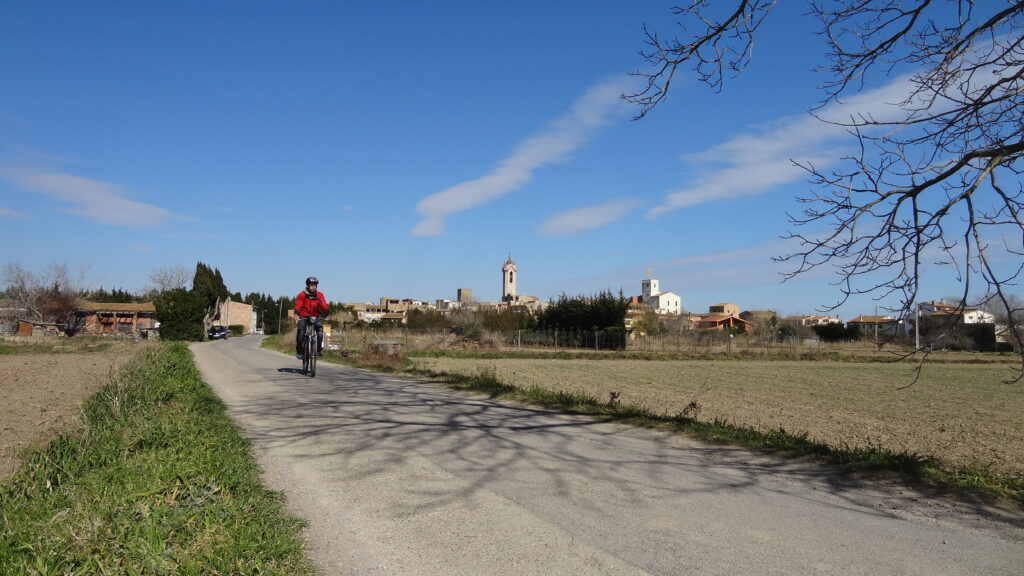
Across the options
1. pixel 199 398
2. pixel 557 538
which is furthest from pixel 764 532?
pixel 199 398

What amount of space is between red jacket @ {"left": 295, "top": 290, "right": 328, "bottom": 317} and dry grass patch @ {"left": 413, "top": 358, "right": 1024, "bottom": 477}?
4.20m

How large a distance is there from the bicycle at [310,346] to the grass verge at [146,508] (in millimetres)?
6858

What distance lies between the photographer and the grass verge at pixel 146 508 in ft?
10.4

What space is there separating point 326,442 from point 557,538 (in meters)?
3.48

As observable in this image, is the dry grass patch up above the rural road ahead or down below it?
below

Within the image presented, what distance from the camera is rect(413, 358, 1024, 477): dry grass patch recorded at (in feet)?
33.5

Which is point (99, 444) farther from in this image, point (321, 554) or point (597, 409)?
point (597, 409)

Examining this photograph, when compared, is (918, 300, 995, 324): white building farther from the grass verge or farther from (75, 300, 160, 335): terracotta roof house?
(75, 300, 160, 335): terracotta roof house

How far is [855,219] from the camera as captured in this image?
599cm

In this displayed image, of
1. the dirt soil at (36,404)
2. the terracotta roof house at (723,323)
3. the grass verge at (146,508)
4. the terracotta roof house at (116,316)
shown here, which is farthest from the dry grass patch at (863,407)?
the terracotta roof house at (116,316)

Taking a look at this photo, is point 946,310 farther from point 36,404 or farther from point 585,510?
point 36,404

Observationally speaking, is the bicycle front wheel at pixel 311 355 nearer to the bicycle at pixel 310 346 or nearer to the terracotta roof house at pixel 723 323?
the bicycle at pixel 310 346

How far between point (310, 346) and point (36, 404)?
4.76 metres

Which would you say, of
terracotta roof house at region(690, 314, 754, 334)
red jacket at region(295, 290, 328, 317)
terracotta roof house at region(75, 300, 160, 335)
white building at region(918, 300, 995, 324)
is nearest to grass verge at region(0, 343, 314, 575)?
white building at region(918, 300, 995, 324)
